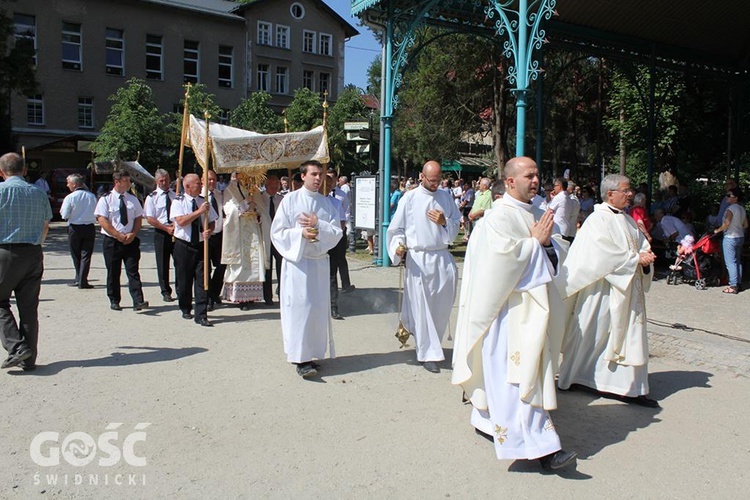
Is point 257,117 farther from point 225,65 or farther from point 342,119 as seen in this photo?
point 225,65

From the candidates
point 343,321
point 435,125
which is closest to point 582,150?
point 435,125

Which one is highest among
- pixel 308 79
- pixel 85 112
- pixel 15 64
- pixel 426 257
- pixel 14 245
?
pixel 308 79

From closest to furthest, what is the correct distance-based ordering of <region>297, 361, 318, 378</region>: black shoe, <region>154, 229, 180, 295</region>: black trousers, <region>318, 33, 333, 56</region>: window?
<region>297, 361, 318, 378</region>: black shoe
<region>154, 229, 180, 295</region>: black trousers
<region>318, 33, 333, 56</region>: window

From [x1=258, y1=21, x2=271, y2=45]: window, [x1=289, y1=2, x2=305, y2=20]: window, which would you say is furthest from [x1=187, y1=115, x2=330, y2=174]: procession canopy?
[x1=289, y1=2, x2=305, y2=20]: window

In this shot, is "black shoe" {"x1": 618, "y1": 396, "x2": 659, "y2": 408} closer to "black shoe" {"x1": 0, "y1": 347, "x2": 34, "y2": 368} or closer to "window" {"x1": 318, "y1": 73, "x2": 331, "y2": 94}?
"black shoe" {"x1": 0, "y1": 347, "x2": 34, "y2": 368}

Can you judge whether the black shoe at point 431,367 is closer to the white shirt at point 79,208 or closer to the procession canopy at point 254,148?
the procession canopy at point 254,148

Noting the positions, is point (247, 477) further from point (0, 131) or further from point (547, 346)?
point (0, 131)

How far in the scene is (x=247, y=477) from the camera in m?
3.86

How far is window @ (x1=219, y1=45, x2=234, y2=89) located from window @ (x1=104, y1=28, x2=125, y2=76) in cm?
572

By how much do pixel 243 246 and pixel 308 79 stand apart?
3532cm

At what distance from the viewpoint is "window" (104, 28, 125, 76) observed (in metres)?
35.0

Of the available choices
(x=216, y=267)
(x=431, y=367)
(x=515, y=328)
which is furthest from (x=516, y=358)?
(x=216, y=267)

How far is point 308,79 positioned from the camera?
42469mm

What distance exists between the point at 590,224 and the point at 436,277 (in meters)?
1.61
